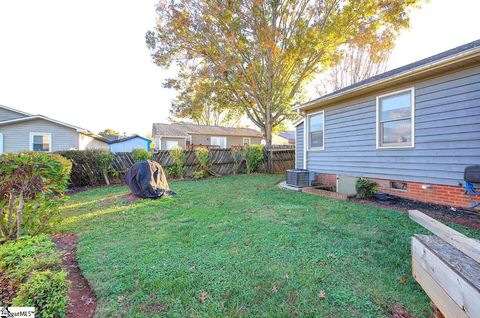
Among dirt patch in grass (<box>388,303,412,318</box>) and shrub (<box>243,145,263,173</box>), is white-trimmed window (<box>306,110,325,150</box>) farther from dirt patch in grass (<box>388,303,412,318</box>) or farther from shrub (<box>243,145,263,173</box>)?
dirt patch in grass (<box>388,303,412,318</box>)

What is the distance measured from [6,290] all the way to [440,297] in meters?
3.15

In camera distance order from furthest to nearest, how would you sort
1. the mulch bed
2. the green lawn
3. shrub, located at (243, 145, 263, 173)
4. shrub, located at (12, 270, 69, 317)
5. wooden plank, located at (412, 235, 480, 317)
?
shrub, located at (243, 145, 263, 173), the mulch bed, the green lawn, shrub, located at (12, 270, 69, 317), wooden plank, located at (412, 235, 480, 317)

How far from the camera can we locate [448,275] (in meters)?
1.22

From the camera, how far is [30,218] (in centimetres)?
304

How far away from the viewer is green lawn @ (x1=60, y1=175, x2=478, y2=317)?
1.81 meters

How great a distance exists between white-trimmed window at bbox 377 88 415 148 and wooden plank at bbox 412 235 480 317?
4230 mm

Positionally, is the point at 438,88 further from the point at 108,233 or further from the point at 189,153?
the point at 189,153

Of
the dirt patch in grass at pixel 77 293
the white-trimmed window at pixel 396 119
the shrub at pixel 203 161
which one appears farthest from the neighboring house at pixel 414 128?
the dirt patch in grass at pixel 77 293

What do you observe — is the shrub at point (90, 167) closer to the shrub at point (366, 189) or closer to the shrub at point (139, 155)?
the shrub at point (139, 155)

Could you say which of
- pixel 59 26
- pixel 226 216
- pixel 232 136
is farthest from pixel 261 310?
pixel 232 136

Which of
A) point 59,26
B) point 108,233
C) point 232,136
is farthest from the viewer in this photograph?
point 232,136

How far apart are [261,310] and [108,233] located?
2.82 metres

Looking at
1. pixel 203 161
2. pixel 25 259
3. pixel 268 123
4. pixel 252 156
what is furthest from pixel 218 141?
pixel 25 259

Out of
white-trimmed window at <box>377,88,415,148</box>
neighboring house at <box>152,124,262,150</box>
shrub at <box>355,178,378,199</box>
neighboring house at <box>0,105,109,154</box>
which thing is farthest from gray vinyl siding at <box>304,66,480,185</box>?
neighboring house at <box>152,124,262,150</box>
